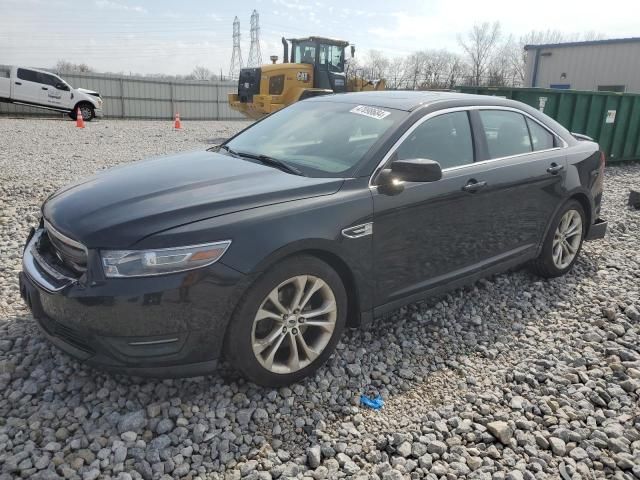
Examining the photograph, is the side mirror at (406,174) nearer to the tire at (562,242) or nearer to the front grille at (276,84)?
the tire at (562,242)

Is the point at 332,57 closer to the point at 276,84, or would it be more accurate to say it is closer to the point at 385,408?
the point at 276,84

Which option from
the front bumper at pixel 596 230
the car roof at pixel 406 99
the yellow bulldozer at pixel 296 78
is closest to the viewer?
the car roof at pixel 406 99

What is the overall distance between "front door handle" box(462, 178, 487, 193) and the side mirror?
1.98ft

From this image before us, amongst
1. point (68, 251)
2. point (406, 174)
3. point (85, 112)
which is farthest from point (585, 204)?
point (85, 112)

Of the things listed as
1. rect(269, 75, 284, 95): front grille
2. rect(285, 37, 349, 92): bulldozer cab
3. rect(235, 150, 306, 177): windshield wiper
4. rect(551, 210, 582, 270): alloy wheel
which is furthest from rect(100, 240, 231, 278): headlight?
rect(285, 37, 349, 92): bulldozer cab

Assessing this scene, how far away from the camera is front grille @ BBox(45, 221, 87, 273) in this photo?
258 cm

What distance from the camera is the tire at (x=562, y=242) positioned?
447 centimetres

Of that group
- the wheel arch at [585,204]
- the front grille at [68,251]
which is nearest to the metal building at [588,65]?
the wheel arch at [585,204]

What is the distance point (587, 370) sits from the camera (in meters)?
3.27

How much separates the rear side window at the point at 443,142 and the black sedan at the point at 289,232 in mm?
12

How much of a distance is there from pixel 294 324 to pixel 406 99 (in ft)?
6.29

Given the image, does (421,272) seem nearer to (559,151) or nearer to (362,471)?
(362,471)

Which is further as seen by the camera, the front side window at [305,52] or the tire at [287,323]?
the front side window at [305,52]

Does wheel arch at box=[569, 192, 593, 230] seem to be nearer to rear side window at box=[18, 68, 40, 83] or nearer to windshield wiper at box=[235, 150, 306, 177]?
windshield wiper at box=[235, 150, 306, 177]
